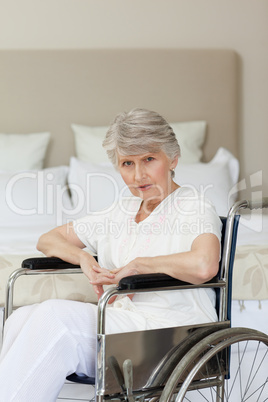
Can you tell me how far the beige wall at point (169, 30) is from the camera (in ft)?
13.9

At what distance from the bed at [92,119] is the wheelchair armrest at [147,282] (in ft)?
6.43

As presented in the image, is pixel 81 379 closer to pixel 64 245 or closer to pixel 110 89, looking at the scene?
pixel 64 245

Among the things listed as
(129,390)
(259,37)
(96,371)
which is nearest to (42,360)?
(96,371)

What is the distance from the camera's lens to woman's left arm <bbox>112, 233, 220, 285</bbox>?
5.76 ft

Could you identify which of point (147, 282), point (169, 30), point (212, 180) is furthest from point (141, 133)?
point (169, 30)

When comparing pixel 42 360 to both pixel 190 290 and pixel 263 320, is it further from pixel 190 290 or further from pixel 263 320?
pixel 263 320

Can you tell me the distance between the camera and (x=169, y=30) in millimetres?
4410

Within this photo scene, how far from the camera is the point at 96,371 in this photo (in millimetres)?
1628

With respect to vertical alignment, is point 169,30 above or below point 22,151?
above

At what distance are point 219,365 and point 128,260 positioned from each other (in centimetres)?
44

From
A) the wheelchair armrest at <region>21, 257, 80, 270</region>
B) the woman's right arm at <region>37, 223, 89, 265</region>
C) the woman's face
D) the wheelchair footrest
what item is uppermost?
the woman's face

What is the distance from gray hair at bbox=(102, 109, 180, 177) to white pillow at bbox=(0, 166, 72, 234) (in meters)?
1.65

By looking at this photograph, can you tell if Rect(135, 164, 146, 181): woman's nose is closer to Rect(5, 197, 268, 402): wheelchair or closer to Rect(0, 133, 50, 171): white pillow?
Rect(5, 197, 268, 402): wheelchair

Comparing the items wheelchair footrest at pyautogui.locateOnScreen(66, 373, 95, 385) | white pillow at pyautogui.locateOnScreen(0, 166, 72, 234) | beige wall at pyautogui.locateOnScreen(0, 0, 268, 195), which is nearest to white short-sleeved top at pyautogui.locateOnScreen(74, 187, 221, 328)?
wheelchair footrest at pyautogui.locateOnScreen(66, 373, 95, 385)
